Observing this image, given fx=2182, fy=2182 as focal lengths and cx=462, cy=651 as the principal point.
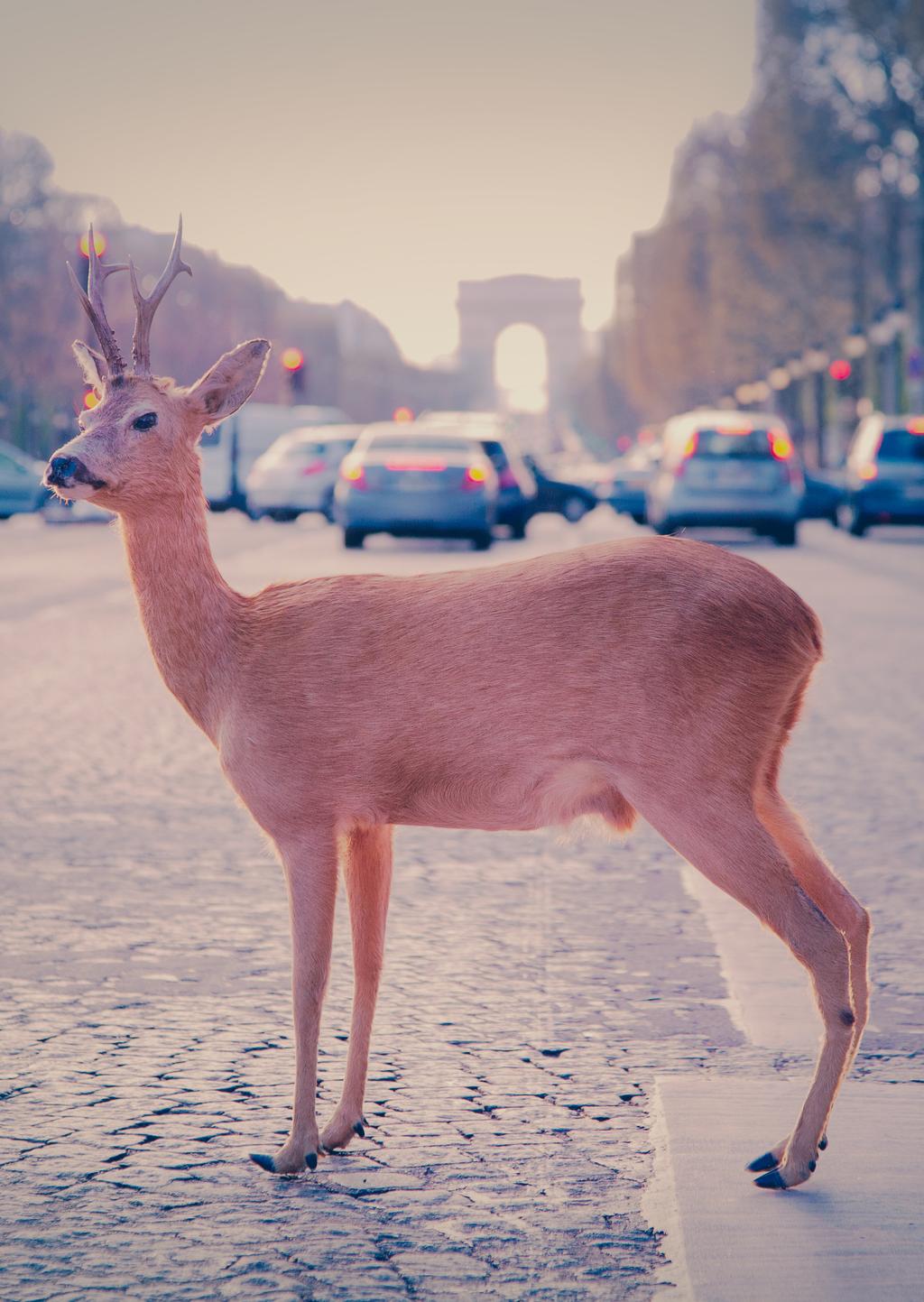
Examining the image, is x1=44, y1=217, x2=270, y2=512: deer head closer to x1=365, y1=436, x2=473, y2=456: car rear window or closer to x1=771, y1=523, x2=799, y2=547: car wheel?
x1=365, y1=436, x2=473, y2=456: car rear window

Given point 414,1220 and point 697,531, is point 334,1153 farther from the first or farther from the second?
point 697,531

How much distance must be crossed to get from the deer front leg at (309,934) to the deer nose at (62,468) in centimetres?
84

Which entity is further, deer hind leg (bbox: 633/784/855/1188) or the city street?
deer hind leg (bbox: 633/784/855/1188)

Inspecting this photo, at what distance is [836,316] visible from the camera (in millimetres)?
69188

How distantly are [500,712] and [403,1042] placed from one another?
4.18 feet

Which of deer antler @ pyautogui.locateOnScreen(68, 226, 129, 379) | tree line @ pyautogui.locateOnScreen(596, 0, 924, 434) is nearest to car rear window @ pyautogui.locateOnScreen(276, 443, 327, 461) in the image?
tree line @ pyautogui.locateOnScreen(596, 0, 924, 434)

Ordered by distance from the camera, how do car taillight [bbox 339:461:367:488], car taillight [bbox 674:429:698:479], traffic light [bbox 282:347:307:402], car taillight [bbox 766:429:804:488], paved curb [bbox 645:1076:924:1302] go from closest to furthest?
paved curb [bbox 645:1076:924:1302], car taillight [bbox 339:461:367:488], car taillight [bbox 766:429:804:488], car taillight [bbox 674:429:698:479], traffic light [bbox 282:347:307:402]

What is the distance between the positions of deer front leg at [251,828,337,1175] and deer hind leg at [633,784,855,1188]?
2.03 ft

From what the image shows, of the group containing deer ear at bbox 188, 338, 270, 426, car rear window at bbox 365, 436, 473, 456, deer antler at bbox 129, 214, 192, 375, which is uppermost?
deer antler at bbox 129, 214, 192, 375

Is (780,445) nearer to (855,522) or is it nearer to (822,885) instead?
(855,522)

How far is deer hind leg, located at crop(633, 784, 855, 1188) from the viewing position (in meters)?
3.93

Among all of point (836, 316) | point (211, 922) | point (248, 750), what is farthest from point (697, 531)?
point (836, 316)

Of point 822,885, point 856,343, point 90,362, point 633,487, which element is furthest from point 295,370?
point 822,885

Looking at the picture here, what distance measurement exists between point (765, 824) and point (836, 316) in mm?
66907
